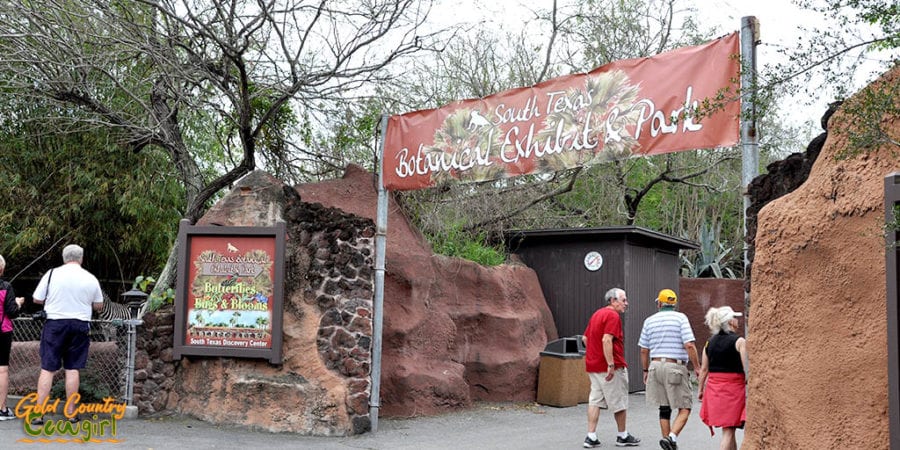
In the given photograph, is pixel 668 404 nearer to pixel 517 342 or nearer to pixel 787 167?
pixel 787 167

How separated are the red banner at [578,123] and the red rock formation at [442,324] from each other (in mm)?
1456

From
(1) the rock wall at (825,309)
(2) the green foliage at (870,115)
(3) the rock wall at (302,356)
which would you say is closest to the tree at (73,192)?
(3) the rock wall at (302,356)

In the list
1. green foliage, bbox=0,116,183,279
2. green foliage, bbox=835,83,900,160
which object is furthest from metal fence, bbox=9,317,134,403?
green foliage, bbox=835,83,900,160

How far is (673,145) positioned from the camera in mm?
7254

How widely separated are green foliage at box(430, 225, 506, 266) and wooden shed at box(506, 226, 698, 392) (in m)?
0.78

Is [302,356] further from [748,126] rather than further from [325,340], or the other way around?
[748,126]

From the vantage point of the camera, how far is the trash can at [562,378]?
40.8 feet

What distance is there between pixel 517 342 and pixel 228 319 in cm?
490

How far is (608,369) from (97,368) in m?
5.79

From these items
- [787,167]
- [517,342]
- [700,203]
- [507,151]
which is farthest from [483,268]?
[700,203]

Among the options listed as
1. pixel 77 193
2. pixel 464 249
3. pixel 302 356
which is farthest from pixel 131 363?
pixel 77 193

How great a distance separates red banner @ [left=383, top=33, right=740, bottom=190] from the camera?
694 centimetres

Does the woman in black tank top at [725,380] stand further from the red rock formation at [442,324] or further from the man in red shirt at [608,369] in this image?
the red rock formation at [442,324]

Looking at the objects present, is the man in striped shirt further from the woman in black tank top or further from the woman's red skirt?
the woman's red skirt
